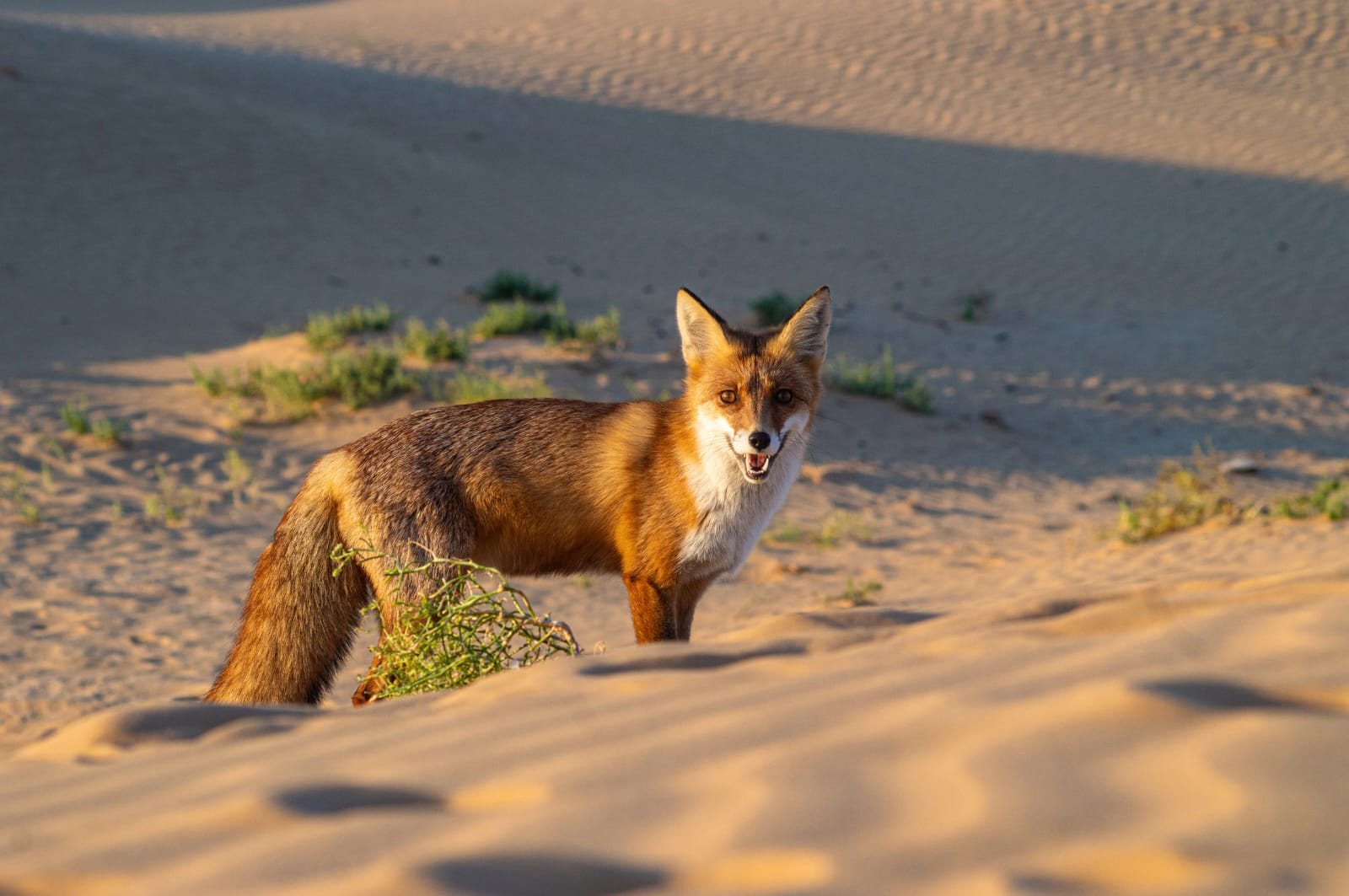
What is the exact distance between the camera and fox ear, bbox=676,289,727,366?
507 cm

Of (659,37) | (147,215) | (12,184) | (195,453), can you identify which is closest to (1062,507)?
(195,453)

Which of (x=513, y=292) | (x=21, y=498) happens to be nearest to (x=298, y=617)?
(x=21, y=498)

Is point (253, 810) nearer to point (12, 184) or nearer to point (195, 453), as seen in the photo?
point (195, 453)

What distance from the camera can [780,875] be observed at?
152cm

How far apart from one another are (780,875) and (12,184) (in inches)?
735

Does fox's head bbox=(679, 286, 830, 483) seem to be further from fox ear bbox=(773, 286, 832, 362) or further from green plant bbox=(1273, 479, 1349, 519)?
green plant bbox=(1273, 479, 1349, 519)

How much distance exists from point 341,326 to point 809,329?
24.5 ft

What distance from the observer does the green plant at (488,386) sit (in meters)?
9.63

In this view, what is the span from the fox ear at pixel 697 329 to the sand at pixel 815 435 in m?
1.46

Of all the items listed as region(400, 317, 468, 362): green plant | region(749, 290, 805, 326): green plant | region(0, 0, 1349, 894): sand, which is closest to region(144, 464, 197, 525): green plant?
region(0, 0, 1349, 894): sand

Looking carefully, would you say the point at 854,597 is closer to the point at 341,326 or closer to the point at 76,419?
the point at 76,419

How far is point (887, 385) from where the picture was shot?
37.6 feet

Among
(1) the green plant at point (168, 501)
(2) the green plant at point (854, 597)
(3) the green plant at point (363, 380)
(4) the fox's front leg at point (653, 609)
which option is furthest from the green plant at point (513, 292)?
(4) the fox's front leg at point (653, 609)

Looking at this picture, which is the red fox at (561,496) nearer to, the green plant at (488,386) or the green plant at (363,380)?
the green plant at (488,386)
